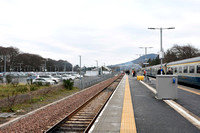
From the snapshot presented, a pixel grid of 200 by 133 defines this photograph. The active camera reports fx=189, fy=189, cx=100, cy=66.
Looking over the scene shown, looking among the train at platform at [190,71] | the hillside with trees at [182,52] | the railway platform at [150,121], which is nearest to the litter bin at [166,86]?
the railway platform at [150,121]

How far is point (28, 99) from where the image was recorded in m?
13.2

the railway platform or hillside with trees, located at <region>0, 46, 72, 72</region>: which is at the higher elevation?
hillside with trees, located at <region>0, 46, 72, 72</region>

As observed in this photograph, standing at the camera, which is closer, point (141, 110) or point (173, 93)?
point (141, 110)

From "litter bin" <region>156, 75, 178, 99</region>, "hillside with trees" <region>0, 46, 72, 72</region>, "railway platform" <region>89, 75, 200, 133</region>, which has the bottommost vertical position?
"railway platform" <region>89, 75, 200, 133</region>

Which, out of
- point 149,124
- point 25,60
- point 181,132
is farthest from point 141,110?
point 25,60

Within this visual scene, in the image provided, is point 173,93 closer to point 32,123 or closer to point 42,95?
point 32,123

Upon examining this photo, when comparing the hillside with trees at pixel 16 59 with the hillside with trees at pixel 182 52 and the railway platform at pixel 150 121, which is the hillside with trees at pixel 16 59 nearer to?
the hillside with trees at pixel 182 52

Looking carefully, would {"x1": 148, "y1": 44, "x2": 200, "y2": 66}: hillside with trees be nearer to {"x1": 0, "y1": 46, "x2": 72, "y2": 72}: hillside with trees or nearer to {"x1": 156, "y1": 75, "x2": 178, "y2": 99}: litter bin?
{"x1": 0, "y1": 46, "x2": 72, "y2": 72}: hillside with trees

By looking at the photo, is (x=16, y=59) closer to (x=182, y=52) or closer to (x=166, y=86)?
(x=182, y=52)

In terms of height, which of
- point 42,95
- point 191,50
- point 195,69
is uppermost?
point 191,50

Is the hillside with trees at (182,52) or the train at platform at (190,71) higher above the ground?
the hillside with trees at (182,52)

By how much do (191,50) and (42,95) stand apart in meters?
60.3

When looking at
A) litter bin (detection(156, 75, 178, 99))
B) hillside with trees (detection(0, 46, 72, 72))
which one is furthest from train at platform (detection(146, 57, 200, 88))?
hillside with trees (detection(0, 46, 72, 72))

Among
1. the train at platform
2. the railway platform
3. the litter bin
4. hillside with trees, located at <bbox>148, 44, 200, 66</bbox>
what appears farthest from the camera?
hillside with trees, located at <bbox>148, 44, 200, 66</bbox>
